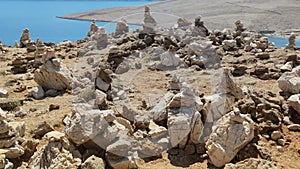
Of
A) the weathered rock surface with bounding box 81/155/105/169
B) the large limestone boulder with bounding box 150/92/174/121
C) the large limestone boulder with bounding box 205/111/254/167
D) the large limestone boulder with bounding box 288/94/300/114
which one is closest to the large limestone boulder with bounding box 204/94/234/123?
the large limestone boulder with bounding box 205/111/254/167

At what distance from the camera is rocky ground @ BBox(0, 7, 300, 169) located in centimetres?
820

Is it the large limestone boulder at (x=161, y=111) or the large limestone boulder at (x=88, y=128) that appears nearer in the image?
the large limestone boulder at (x=88, y=128)

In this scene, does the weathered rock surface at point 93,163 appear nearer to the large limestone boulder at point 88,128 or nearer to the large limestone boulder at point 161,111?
the large limestone boulder at point 88,128

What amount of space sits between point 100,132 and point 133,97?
13.7 feet

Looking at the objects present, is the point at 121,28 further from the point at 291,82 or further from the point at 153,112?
the point at 153,112

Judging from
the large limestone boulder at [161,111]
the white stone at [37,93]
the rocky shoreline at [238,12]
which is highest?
the large limestone boulder at [161,111]

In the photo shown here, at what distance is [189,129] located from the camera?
29.9 ft

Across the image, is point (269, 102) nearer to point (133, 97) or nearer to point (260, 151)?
point (260, 151)

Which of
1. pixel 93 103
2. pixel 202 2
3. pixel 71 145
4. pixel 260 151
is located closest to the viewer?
pixel 71 145

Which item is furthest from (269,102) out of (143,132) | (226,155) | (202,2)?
(202,2)

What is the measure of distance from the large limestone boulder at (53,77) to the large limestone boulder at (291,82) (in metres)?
7.87

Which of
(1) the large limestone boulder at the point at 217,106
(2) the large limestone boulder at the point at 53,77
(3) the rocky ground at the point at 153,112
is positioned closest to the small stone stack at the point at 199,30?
(3) the rocky ground at the point at 153,112

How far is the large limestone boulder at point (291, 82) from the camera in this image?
40.4 ft

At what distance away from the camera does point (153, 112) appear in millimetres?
10352
